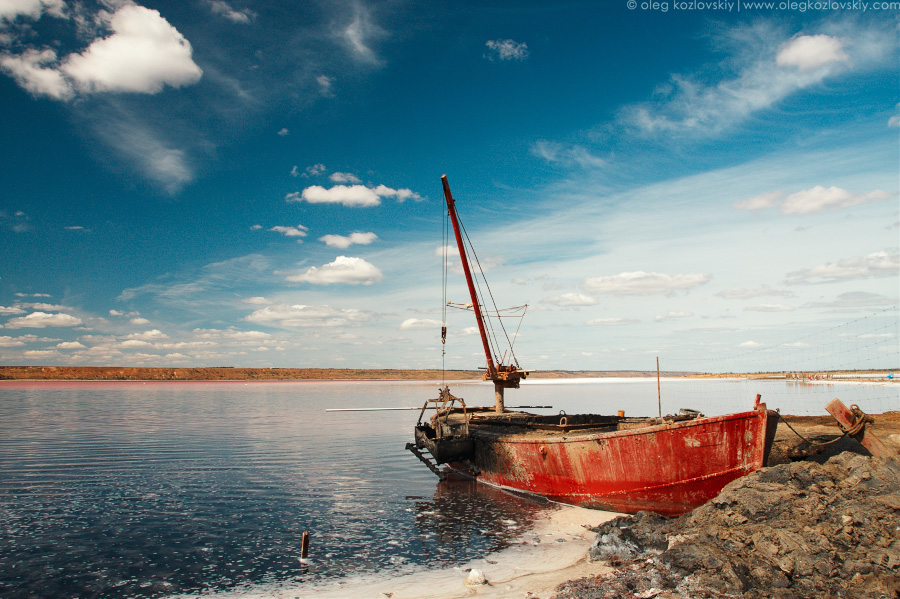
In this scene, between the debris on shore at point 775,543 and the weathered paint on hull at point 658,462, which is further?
the weathered paint on hull at point 658,462

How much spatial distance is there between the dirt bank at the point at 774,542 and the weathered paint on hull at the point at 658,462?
119 centimetres

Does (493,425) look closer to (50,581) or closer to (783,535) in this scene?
(783,535)

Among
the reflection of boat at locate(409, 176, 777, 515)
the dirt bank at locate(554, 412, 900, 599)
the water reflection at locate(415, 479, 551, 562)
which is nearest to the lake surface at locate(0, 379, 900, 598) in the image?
the water reflection at locate(415, 479, 551, 562)

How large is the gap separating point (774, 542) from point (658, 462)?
4326 millimetres

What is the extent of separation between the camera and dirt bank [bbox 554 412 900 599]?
884 centimetres

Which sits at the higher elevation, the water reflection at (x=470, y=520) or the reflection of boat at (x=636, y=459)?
the reflection of boat at (x=636, y=459)

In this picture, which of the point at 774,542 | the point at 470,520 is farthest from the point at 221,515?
the point at 774,542

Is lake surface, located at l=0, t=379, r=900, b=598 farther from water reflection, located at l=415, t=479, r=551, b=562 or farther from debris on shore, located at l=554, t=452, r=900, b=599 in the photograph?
debris on shore, located at l=554, t=452, r=900, b=599

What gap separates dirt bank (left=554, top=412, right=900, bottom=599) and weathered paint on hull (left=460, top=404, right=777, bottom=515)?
46.9 inches

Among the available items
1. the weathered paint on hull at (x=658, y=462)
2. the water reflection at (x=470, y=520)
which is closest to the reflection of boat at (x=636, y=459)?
the weathered paint on hull at (x=658, y=462)

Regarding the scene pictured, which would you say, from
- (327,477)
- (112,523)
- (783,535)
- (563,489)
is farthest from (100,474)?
(783,535)

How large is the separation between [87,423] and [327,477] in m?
28.0

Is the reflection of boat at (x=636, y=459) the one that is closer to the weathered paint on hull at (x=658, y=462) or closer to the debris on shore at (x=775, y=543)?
the weathered paint on hull at (x=658, y=462)

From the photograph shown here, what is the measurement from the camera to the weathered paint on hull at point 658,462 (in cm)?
1347
